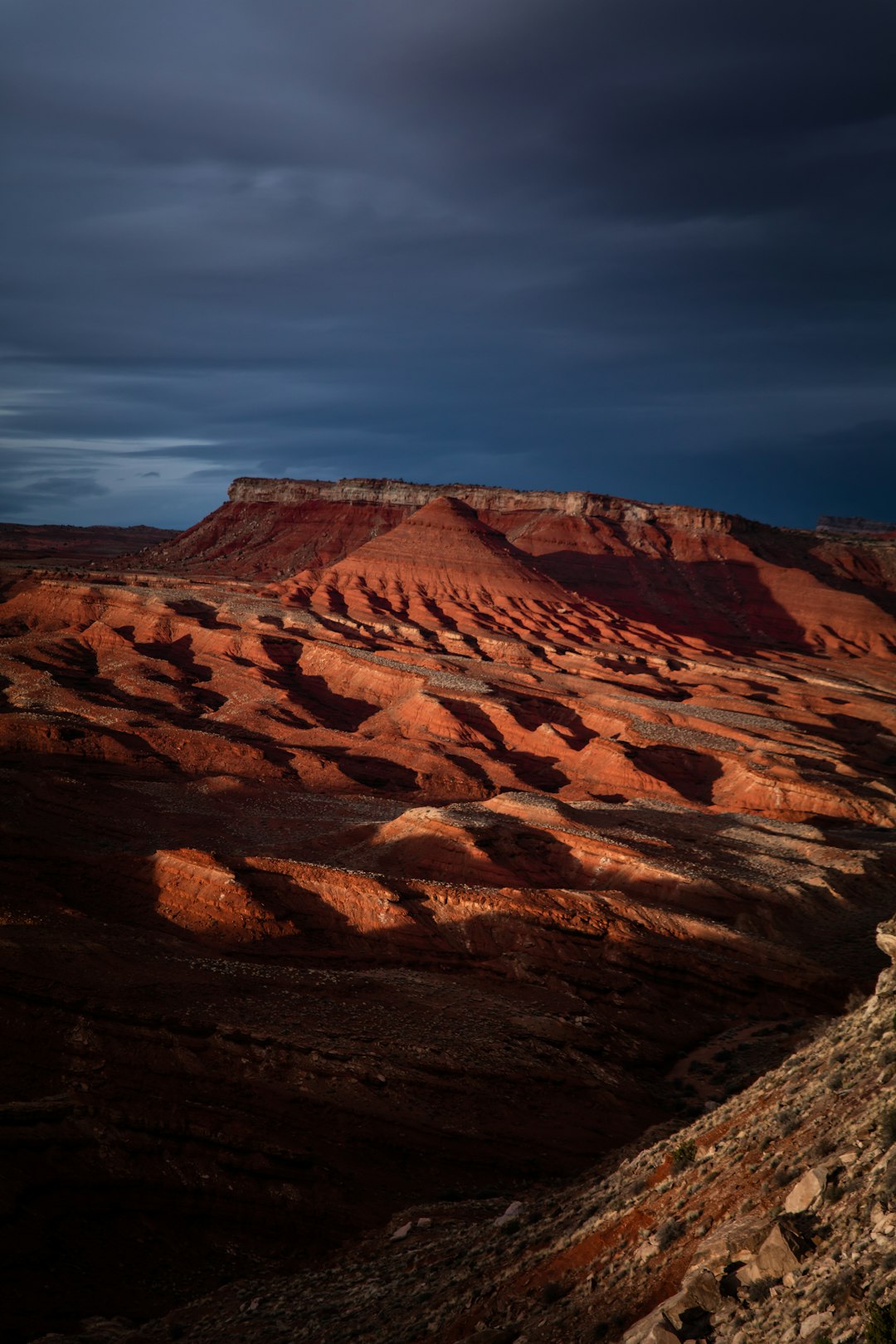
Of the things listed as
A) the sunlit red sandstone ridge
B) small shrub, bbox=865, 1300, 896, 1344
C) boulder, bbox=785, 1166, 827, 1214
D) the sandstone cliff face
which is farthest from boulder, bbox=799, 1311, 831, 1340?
the sandstone cliff face

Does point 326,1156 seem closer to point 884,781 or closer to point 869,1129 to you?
point 869,1129

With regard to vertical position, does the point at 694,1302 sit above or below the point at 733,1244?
below

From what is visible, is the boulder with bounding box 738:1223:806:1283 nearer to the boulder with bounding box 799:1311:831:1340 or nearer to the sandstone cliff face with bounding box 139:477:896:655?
the boulder with bounding box 799:1311:831:1340

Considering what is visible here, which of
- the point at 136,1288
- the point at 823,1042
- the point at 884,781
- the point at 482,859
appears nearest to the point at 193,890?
the point at 482,859

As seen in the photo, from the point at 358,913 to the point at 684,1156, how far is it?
53.6 ft

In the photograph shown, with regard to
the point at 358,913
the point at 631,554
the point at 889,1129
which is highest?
the point at 631,554

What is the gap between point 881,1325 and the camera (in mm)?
5848

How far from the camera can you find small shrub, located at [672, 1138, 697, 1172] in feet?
37.2

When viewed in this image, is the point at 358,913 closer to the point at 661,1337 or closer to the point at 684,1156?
the point at 684,1156

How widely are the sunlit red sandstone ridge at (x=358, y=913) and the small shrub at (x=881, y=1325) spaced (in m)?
11.6

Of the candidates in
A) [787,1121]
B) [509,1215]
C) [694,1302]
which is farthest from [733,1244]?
[509,1215]

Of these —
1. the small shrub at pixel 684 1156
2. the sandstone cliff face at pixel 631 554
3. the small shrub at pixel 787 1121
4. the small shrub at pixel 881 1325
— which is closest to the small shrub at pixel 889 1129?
the small shrub at pixel 787 1121

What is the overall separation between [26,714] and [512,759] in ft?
94.6

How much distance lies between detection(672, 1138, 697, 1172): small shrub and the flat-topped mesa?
132450 mm
